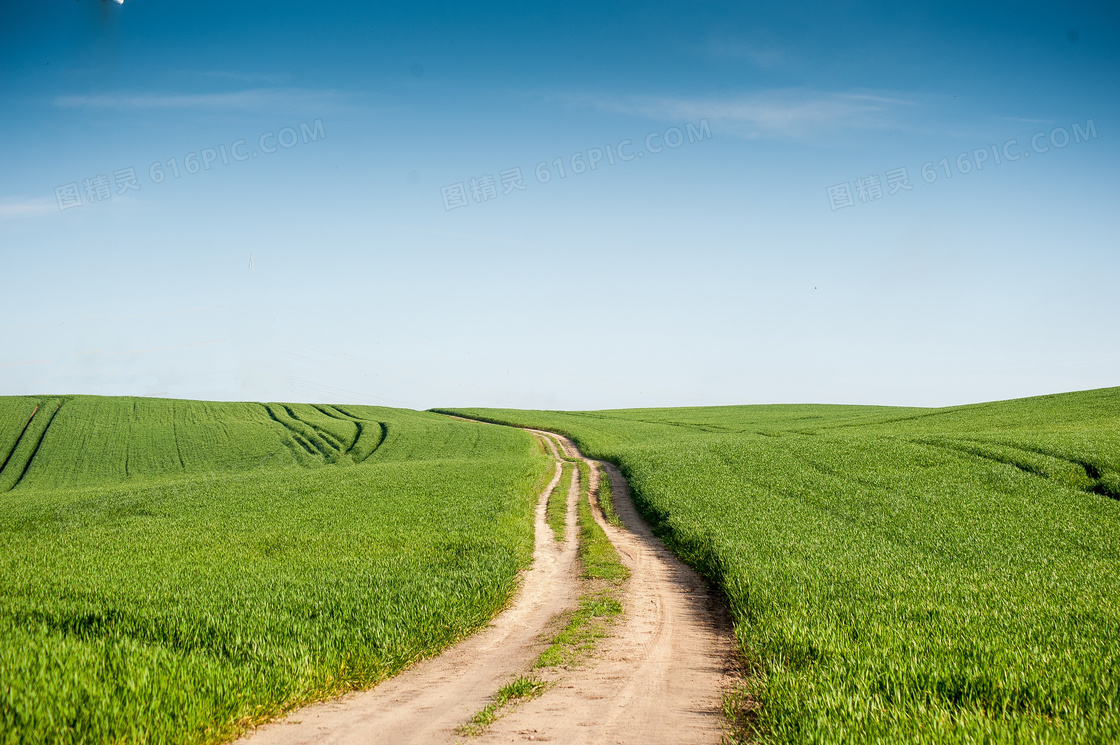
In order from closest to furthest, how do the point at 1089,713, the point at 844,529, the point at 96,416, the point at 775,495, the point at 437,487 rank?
the point at 1089,713
the point at 844,529
the point at 775,495
the point at 437,487
the point at 96,416

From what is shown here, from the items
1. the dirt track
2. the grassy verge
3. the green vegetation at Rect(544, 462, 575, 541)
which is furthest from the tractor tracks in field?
the dirt track

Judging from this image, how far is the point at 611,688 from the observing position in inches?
335

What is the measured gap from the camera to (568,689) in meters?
8.51

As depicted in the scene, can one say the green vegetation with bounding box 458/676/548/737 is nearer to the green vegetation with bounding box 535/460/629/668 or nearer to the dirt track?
the dirt track

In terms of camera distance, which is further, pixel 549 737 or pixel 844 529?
pixel 844 529

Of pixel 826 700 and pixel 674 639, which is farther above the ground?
pixel 826 700

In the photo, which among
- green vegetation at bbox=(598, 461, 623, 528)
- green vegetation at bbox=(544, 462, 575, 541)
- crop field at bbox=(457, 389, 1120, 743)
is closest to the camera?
crop field at bbox=(457, 389, 1120, 743)

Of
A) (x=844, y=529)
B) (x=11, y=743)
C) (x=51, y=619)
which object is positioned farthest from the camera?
(x=844, y=529)

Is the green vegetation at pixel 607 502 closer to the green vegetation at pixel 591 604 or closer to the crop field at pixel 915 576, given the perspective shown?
the crop field at pixel 915 576

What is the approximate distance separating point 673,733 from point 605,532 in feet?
48.0

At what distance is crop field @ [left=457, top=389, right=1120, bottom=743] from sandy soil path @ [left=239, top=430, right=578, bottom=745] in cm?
354

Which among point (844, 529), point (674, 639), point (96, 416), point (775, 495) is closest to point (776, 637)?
point (674, 639)

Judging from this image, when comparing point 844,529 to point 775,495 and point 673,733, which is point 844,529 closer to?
point 775,495

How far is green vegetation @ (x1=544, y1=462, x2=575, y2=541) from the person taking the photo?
2231cm
